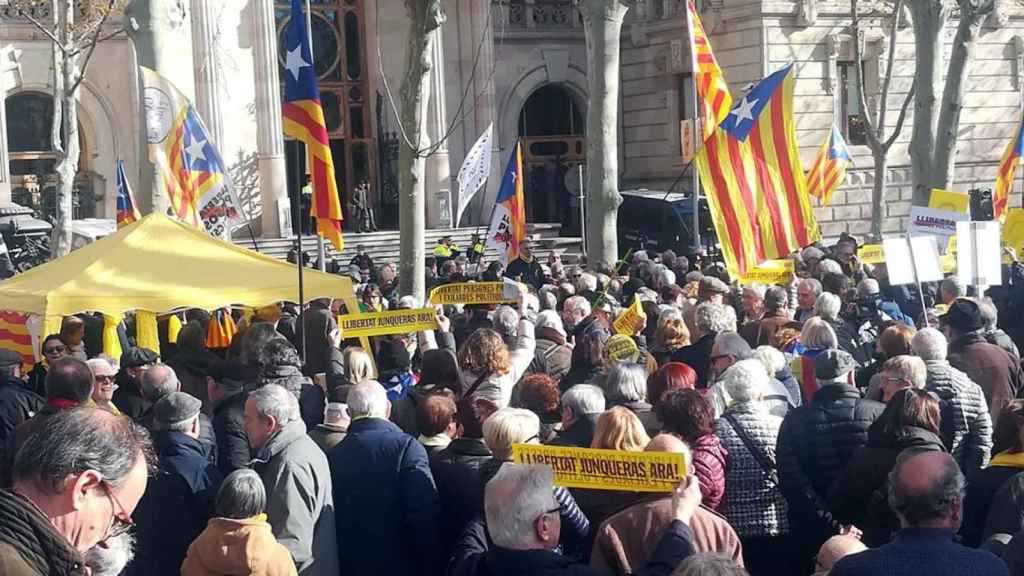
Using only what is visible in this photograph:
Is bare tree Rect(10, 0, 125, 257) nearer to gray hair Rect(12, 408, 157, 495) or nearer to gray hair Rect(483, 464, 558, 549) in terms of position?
gray hair Rect(483, 464, 558, 549)

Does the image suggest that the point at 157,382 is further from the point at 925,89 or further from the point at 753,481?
the point at 925,89

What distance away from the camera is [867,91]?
33375mm

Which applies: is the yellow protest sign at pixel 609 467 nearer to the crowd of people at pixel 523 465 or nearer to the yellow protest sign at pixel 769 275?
the crowd of people at pixel 523 465

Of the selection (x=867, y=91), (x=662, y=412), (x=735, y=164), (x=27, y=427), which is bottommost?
(x=662, y=412)

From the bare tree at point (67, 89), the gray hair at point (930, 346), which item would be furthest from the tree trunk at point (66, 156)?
the gray hair at point (930, 346)

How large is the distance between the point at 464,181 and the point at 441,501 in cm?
1283

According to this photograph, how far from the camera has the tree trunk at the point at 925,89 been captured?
2066 cm

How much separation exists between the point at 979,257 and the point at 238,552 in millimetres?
7675

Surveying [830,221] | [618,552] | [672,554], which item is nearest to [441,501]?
[618,552]

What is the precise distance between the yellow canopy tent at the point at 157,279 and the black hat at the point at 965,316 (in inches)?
188

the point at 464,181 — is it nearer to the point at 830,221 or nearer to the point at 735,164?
the point at 735,164

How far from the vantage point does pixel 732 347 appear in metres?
7.65

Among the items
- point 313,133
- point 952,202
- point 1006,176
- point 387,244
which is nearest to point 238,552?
point 313,133

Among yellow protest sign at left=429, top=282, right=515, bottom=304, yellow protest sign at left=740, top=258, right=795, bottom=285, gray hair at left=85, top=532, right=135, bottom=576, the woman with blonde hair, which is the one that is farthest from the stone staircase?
gray hair at left=85, top=532, right=135, bottom=576
